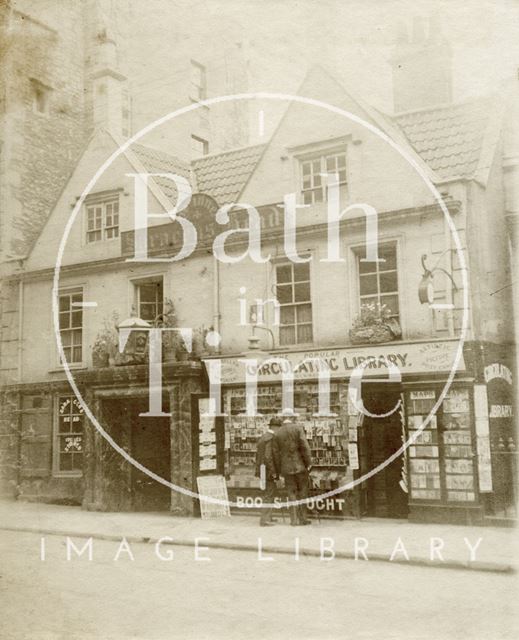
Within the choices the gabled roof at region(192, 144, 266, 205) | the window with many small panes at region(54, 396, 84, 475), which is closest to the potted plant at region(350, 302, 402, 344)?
the gabled roof at region(192, 144, 266, 205)

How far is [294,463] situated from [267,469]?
52 cm

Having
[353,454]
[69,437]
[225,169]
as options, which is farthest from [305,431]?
[225,169]

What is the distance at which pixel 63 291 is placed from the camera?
44.5 feet

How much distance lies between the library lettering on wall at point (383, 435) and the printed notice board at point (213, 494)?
0.20 meters

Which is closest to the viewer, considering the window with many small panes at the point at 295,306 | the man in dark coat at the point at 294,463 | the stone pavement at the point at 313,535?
the stone pavement at the point at 313,535

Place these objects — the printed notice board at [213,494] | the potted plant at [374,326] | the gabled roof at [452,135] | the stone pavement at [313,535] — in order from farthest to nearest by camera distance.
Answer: the printed notice board at [213,494]
the potted plant at [374,326]
the gabled roof at [452,135]
the stone pavement at [313,535]

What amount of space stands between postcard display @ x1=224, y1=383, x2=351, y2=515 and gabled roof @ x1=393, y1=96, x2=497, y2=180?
155 inches

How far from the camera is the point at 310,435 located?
11969 mm

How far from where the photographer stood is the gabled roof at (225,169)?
561 inches

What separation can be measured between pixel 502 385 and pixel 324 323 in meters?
A: 3.13

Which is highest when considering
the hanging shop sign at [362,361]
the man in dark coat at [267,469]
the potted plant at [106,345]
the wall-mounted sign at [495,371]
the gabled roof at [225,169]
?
the gabled roof at [225,169]

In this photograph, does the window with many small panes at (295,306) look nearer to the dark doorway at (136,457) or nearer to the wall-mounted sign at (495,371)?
the wall-mounted sign at (495,371)

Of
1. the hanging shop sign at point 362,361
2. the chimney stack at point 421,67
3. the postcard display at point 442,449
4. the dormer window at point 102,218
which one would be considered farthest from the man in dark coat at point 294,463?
the dormer window at point 102,218

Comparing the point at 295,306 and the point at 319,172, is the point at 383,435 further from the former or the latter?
the point at 319,172
